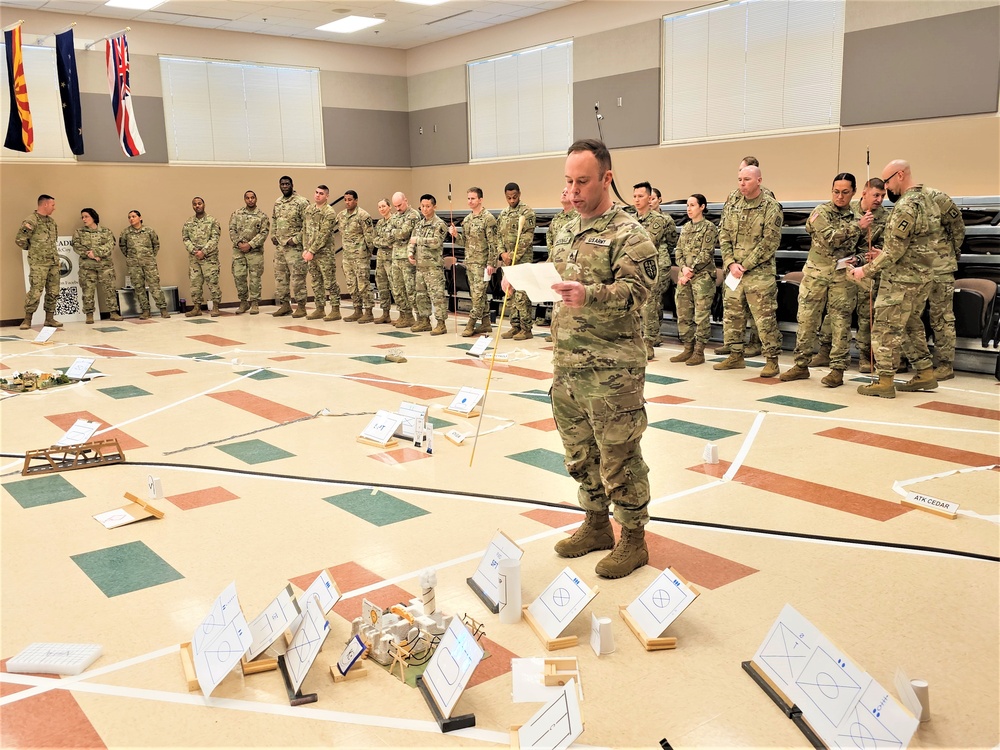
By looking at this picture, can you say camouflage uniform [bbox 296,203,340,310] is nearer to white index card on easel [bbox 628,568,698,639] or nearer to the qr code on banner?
the qr code on banner

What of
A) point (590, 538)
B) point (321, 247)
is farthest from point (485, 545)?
point (321, 247)

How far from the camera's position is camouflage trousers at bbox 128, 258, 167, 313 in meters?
12.6

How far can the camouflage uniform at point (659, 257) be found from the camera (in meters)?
8.65

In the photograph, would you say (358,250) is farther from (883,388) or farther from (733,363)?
(883,388)

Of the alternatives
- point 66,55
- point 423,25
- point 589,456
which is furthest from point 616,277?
point 423,25

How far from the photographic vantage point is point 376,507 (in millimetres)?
4184

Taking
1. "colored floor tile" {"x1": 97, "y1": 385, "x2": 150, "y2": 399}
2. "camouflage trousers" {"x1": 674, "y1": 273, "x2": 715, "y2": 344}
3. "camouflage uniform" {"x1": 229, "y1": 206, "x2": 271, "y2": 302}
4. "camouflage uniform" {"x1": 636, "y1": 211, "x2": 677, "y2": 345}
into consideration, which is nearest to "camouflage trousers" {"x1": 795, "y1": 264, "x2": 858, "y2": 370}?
"camouflage trousers" {"x1": 674, "y1": 273, "x2": 715, "y2": 344}

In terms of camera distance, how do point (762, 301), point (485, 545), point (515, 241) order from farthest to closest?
point (515, 241)
point (762, 301)
point (485, 545)

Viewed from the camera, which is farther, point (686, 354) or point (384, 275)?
point (384, 275)

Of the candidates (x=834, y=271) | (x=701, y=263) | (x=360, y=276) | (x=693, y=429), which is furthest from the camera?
(x=360, y=276)

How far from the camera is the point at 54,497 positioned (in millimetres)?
4414

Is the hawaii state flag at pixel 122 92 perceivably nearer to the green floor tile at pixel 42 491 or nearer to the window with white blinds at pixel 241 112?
the window with white blinds at pixel 241 112

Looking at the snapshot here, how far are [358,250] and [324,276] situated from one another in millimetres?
855

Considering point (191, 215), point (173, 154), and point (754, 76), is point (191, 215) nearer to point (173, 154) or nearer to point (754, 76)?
point (173, 154)
